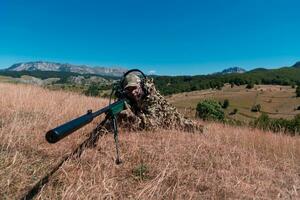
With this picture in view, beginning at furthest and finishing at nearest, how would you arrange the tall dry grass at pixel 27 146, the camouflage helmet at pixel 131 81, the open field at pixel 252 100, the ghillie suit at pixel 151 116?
the open field at pixel 252 100 < the camouflage helmet at pixel 131 81 < the ghillie suit at pixel 151 116 < the tall dry grass at pixel 27 146

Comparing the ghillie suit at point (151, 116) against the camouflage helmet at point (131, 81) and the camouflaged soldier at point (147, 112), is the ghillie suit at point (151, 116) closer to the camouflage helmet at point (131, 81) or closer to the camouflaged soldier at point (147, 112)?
the camouflaged soldier at point (147, 112)

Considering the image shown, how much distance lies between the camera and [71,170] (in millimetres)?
4582

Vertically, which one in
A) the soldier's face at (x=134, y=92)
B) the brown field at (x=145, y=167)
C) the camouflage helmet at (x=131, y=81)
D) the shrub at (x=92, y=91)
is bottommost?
the brown field at (x=145, y=167)

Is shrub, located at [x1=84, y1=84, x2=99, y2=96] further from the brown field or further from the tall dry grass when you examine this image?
the brown field

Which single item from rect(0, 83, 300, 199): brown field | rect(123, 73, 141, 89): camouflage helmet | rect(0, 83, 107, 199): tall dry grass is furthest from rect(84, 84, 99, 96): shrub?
rect(0, 83, 300, 199): brown field

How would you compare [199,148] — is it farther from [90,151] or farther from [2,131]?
[2,131]

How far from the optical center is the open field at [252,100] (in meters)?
137

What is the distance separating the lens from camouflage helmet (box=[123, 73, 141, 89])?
24.9 ft

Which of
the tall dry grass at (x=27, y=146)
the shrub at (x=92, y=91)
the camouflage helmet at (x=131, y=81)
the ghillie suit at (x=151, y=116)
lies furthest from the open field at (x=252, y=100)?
the tall dry grass at (x=27, y=146)

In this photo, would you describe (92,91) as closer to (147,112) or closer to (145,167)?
Result: (147,112)

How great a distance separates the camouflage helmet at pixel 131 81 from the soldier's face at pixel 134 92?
0.22 ft

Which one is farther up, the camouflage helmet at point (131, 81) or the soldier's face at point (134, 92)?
the camouflage helmet at point (131, 81)

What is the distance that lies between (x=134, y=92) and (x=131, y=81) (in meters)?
0.25

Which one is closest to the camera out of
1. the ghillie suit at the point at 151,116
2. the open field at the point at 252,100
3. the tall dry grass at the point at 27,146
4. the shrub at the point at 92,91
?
the tall dry grass at the point at 27,146
